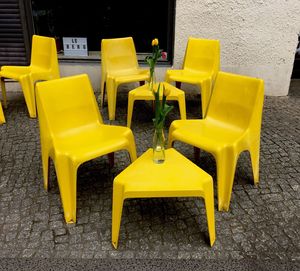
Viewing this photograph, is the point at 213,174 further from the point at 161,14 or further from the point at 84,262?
the point at 161,14

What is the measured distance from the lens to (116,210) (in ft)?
7.39

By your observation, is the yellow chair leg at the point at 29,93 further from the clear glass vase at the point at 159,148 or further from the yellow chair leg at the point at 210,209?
the yellow chair leg at the point at 210,209

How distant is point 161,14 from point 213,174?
3472mm

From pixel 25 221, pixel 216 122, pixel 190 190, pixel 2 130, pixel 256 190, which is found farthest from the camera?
pixel 2 130

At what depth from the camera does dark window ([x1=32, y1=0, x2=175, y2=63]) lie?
5660mm

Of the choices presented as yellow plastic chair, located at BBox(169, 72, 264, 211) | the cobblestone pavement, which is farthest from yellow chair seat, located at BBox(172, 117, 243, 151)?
the cobblestone pavement

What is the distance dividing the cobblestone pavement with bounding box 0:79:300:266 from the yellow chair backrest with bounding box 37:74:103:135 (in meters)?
0.55

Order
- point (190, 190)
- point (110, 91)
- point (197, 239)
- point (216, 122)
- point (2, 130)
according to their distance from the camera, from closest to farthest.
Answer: point (190, 190)
point (197, 239)
point (216, 122)
point (2, 130)
point (110, 91)

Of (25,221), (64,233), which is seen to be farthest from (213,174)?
(25,221)

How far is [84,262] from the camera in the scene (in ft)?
7.22

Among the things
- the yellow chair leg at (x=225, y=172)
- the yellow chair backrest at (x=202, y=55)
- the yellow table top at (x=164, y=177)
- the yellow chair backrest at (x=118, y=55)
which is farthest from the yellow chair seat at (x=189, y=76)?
the yellow table top at (x=164, y=177)

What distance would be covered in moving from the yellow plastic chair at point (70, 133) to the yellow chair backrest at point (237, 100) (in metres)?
0.92

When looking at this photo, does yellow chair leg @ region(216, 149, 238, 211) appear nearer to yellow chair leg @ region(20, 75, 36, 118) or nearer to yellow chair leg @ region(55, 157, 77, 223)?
yellow chair leg @ region(55, 157, 77, 223)

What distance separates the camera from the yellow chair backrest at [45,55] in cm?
480
